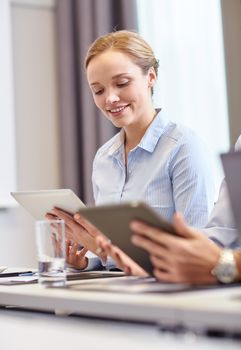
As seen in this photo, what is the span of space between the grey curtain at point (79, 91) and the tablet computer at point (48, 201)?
161cm

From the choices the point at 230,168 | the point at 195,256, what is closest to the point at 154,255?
the point at 195,256

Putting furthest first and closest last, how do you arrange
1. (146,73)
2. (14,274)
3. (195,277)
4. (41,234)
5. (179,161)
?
(146,73)
(179,161)
(14,274)
(41,234)
(195,277)

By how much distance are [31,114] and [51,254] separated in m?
2.48

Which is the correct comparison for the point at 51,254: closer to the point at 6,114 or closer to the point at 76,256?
the point at 76,256

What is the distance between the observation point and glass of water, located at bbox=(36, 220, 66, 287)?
154 centimetres

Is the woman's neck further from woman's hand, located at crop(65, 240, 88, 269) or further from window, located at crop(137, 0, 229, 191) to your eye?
window, located at crop(137, 0, 229, 191)

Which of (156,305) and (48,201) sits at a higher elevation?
(48,201)

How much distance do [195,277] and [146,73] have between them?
120cm

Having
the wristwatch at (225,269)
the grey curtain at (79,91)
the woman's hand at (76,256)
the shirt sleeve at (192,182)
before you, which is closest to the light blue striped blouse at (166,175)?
the shirt sleeve at (192,182)

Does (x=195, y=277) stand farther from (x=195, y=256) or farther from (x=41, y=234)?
(x=41, y=234)

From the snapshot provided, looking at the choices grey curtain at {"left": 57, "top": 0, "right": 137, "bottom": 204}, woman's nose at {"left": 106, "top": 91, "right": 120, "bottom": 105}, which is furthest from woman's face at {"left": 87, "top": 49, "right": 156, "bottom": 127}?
grey curtain at {"left": 57, "top": 0, "right": 137, "bottom": 204}

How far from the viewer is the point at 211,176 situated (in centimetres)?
224

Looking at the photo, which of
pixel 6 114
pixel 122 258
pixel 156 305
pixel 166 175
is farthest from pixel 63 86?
pixel 156 305

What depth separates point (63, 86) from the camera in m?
3.88
